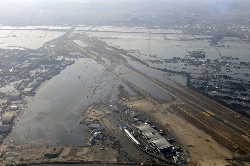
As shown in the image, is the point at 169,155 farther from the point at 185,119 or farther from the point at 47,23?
the point at 47,23

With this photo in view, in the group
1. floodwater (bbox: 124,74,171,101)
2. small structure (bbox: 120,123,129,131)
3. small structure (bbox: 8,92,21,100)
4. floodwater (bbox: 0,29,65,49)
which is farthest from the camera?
floodwater (bbox: 0,29,65,49)

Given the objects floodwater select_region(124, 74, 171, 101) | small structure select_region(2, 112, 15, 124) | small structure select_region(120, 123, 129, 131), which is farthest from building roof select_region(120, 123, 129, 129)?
small structure select_region(2, 112, 15, 124)

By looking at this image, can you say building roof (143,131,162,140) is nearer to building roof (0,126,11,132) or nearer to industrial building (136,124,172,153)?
industrial building (136,124,172,153)

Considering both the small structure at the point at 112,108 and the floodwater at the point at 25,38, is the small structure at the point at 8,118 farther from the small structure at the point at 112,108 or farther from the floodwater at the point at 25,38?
the floodwater at the point at 25,38

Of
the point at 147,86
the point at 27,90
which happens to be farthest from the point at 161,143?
the point at 27,90

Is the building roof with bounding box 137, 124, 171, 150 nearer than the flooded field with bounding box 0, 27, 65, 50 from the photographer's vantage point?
Yes

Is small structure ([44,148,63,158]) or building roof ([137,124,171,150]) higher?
building roof ([137,124,171,150])

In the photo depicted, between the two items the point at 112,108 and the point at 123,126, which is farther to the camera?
the point at 112,108

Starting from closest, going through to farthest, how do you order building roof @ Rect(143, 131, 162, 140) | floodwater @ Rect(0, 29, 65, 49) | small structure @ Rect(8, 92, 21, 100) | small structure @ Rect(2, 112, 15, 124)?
building roof @ Rect(143, 131, 162, 140), small structure @ Rect(2, 112, 15, 124), small structure @ Rect(8, 92, 21, 100), floodwater @ Rect(0, 29, 65, 49)

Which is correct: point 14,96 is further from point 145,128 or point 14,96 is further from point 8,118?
point 145,128
